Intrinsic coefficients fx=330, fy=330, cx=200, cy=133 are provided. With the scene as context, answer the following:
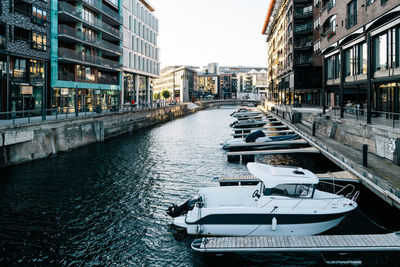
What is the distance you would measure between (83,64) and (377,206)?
4460cm

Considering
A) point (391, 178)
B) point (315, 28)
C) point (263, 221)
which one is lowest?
point (263, 221)

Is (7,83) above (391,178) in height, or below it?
above

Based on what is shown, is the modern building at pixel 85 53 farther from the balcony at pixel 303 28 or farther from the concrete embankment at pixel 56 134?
the balcony at pixel 303 28

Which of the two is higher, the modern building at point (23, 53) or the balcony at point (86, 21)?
the balcony at point (86, 21)

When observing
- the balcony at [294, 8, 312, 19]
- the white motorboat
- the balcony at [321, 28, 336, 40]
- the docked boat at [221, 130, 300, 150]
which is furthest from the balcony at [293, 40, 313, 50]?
the white motorboat

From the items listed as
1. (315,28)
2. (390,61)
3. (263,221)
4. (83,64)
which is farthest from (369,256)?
(315,28)

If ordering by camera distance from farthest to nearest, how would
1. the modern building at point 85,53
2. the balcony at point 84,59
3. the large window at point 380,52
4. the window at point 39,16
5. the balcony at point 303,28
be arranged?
1. the balcony at point 303,28
2. the balcony at point 84,59
3. the modern building at point 85,53
4. the window at point 39,16
5. the large window at point 380,52

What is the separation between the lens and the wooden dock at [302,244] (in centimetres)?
1048

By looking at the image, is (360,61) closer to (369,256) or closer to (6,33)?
(369,256)

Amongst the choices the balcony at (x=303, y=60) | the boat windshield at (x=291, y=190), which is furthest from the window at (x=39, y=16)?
the balcony at (x=303, y=60)

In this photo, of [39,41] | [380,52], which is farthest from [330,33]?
[39,41]

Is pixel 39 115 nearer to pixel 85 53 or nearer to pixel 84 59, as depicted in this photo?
pixel 84 59

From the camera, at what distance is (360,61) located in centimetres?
3198

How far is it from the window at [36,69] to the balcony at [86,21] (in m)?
7.67
